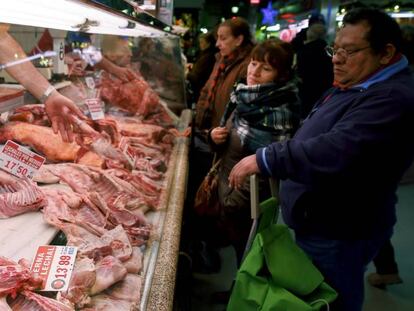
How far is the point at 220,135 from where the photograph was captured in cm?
270

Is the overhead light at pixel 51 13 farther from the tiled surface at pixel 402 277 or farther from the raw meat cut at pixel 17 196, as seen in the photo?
the tiled surface at pixel 402 277

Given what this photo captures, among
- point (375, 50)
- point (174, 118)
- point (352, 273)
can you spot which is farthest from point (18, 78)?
point (174, 118)

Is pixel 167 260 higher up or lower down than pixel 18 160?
lower down

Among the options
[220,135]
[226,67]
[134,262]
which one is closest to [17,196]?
[134,262]

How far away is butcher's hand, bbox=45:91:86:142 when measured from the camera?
2.07m

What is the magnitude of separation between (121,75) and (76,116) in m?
1.30

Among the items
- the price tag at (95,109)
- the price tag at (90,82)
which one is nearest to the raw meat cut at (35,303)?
the price tag at (95,109)

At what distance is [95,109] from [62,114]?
0.52 metres

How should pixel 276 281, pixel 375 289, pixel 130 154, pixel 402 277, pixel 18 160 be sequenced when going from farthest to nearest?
pixel 402 277, pixel 375 289, pixel 130 154, pixel 276 281, pixel 18 160

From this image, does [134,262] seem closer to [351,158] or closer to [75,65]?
[351,158]

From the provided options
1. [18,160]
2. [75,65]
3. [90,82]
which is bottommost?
[18,160]

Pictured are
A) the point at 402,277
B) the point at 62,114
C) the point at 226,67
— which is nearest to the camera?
the point at 62,114

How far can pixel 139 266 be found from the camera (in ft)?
5.36

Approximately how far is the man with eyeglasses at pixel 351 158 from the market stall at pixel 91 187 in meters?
0.53
